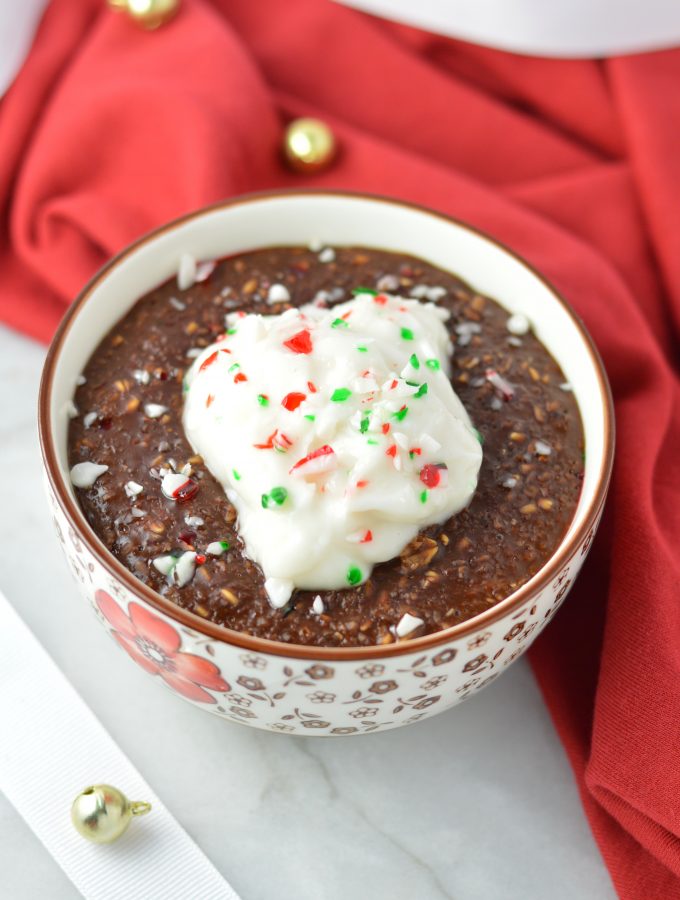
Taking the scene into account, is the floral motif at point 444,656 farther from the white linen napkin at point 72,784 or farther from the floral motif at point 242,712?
the white linen napkin at point 72,784

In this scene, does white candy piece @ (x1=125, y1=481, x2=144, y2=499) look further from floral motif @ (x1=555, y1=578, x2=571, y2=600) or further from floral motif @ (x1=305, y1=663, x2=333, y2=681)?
floral motif @ (x1=555, y1=578, x2=571, y2=600)

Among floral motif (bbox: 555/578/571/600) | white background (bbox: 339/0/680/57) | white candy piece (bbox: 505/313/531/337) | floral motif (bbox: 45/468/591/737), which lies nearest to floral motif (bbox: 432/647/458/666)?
floral motif (bbox: 45/468/591/737)

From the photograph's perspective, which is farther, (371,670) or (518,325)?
(518,325)

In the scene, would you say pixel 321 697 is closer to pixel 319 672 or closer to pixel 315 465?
pixel 319 672

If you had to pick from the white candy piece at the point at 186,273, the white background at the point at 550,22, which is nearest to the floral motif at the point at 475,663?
the white candy piece at the point at 186,273

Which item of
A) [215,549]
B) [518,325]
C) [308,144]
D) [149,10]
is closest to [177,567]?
[215,549]

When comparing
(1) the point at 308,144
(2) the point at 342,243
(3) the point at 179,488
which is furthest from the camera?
(1) the point at 308,144

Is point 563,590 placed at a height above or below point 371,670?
below

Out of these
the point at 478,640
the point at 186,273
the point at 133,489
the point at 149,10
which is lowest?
the point at 478,640
